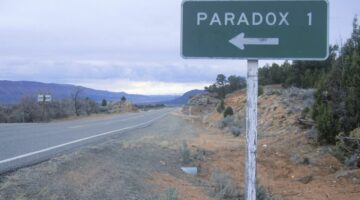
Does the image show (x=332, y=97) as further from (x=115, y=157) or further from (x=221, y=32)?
(x=221, y=32)

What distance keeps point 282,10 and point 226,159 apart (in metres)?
12.4

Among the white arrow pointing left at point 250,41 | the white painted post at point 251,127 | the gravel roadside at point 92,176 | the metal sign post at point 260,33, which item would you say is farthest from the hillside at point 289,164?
the white arrow pointing left at point 250,41

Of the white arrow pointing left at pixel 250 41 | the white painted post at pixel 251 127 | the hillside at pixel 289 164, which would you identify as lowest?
the hillside at pixel 289 164

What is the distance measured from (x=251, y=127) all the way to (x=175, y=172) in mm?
8771

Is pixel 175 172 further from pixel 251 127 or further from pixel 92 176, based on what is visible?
pixel 251 127

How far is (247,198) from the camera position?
4.85 m

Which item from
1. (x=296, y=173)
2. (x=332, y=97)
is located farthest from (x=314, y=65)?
(x=296, y=173)

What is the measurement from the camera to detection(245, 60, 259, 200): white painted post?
15.6 feet

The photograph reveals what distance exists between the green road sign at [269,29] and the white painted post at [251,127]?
0.48 feet

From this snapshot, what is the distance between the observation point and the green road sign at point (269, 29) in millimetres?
4750

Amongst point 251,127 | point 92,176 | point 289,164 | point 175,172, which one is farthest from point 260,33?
point 289,164

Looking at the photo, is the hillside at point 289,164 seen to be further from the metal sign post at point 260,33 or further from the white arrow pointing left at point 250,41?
the white arrow pointing left at point 250,41

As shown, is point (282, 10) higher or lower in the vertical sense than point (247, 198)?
higher

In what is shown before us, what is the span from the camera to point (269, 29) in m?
4.75
